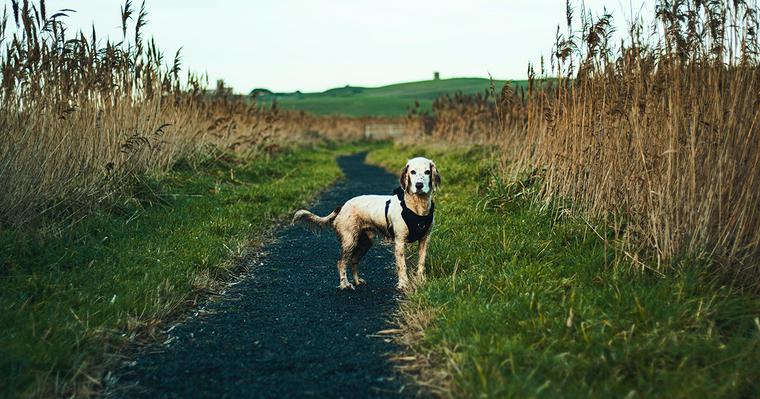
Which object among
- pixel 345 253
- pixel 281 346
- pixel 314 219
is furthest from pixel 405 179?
pixel 281 346

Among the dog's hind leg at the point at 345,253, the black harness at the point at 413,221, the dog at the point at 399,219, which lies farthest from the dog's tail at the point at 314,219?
the black harness at the point at 413,221

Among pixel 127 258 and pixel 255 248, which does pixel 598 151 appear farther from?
pixel 127 258

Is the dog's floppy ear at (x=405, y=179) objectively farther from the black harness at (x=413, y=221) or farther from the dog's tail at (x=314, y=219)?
the dog's tail at (x=314, y=219)

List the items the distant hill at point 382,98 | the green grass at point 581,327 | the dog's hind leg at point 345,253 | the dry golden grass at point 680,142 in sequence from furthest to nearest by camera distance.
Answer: the distant hill at point 382,98
the dog's hind leg at point 345,253
the dry golden grass at point 680,142
the green grass at point 581,327

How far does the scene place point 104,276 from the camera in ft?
16.5

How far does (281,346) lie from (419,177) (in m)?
1.87

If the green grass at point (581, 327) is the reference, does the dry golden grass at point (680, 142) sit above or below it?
above

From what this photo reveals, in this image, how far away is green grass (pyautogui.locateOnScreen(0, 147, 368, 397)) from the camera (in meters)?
3.54

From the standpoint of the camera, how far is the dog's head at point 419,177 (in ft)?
17.0

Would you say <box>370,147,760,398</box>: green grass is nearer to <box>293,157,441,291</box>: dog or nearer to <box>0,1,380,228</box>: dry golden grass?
<box>293,157,441,291</box>: dog

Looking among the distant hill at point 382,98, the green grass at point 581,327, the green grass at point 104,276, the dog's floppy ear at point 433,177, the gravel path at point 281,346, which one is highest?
the distant hill at point 382,98

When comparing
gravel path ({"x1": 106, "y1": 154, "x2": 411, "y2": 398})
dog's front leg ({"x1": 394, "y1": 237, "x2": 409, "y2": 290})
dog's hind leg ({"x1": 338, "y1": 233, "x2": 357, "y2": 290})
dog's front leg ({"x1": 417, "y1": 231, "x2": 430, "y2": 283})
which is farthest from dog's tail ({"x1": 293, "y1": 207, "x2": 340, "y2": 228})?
dog's front leg ({"x1": 417, "y1": 231, "x2": 430, "y2": 283})

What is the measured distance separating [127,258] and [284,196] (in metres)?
5.03

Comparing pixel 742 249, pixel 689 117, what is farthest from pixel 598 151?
pixel 742 249
